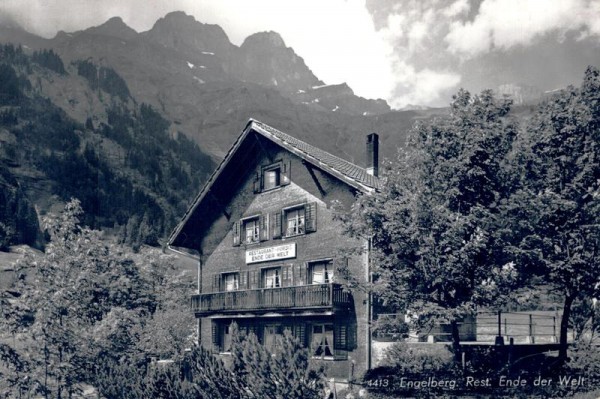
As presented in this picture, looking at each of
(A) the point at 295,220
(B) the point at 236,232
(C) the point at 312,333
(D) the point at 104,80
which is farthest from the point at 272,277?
(D) the point at 104,80

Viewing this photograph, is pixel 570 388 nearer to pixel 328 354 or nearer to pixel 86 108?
pixel 328 354

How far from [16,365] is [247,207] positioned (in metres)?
13.5

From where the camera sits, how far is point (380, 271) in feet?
58.5

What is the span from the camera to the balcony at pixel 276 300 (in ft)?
75.9

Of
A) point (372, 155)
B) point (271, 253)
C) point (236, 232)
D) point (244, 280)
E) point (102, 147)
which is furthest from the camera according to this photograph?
point (102, 147)

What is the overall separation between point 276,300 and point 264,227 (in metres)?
4.45

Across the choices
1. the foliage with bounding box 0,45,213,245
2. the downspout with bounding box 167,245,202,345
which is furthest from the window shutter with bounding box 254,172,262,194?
the foliage with bounding box 0,45,213,245

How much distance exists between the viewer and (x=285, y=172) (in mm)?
27703

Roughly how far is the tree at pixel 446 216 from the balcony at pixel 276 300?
15.8 ft

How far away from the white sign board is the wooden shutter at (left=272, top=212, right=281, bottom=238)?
58cm

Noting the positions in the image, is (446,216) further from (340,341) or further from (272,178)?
(272,178)

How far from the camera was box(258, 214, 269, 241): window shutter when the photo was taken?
28328 mm

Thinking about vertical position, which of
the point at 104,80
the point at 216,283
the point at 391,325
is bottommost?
the point at 391,325

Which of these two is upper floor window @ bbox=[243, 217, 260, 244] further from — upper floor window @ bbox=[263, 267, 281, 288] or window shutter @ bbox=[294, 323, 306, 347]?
window shutter @ bbox=[294, 323, 306, 347]
